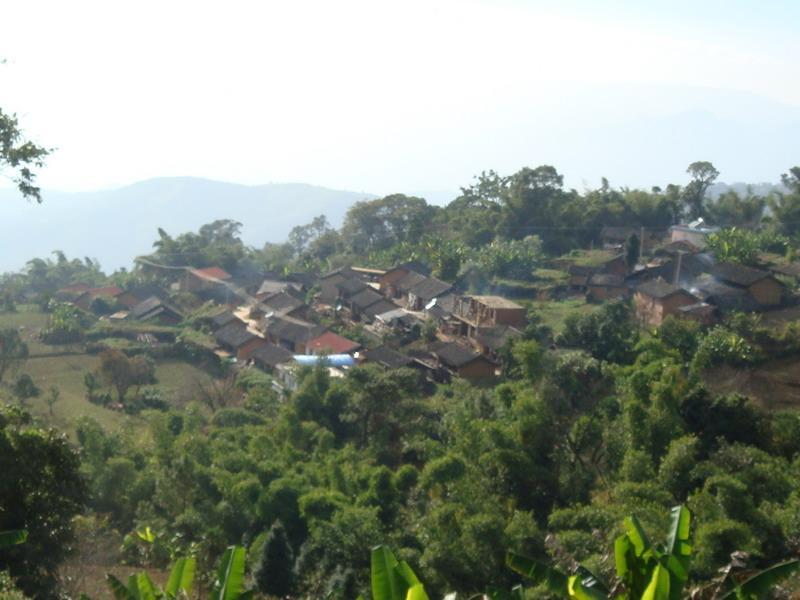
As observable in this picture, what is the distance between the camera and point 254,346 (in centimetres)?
2848

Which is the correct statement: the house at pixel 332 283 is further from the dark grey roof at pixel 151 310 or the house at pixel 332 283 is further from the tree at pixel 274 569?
the tree at pixel 274 569

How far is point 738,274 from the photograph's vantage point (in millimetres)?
22922

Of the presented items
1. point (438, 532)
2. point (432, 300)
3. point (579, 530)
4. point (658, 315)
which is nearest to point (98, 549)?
point (438, 532)

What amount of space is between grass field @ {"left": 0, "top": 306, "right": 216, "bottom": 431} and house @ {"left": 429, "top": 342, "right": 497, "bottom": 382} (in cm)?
720

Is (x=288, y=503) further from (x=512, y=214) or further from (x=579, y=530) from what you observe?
(x=512, y=214)

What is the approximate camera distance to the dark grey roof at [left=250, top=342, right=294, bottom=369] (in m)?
26.5

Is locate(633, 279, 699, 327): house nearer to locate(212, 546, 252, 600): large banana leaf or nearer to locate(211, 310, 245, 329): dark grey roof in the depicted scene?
locate(211, 310, 245, 329): dark grey roof

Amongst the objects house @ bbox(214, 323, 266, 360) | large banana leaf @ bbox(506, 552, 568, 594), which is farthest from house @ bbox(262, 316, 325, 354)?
large banana leaf @ bbox(506, 552, 568, 594)

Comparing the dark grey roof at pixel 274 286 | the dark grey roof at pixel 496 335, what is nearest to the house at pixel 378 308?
the dark grey roof at pixel 274 286

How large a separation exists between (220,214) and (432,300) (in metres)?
134

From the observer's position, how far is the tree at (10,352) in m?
26.3

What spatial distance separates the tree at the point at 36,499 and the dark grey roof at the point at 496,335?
14.8 metres

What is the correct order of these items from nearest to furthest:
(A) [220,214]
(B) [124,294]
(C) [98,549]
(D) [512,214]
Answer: (C) [98,549]
(D) [512,214]
(B) [124,294]
(A) [220,214]

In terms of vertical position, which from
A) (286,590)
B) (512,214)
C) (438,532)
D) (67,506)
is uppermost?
(512,214)
